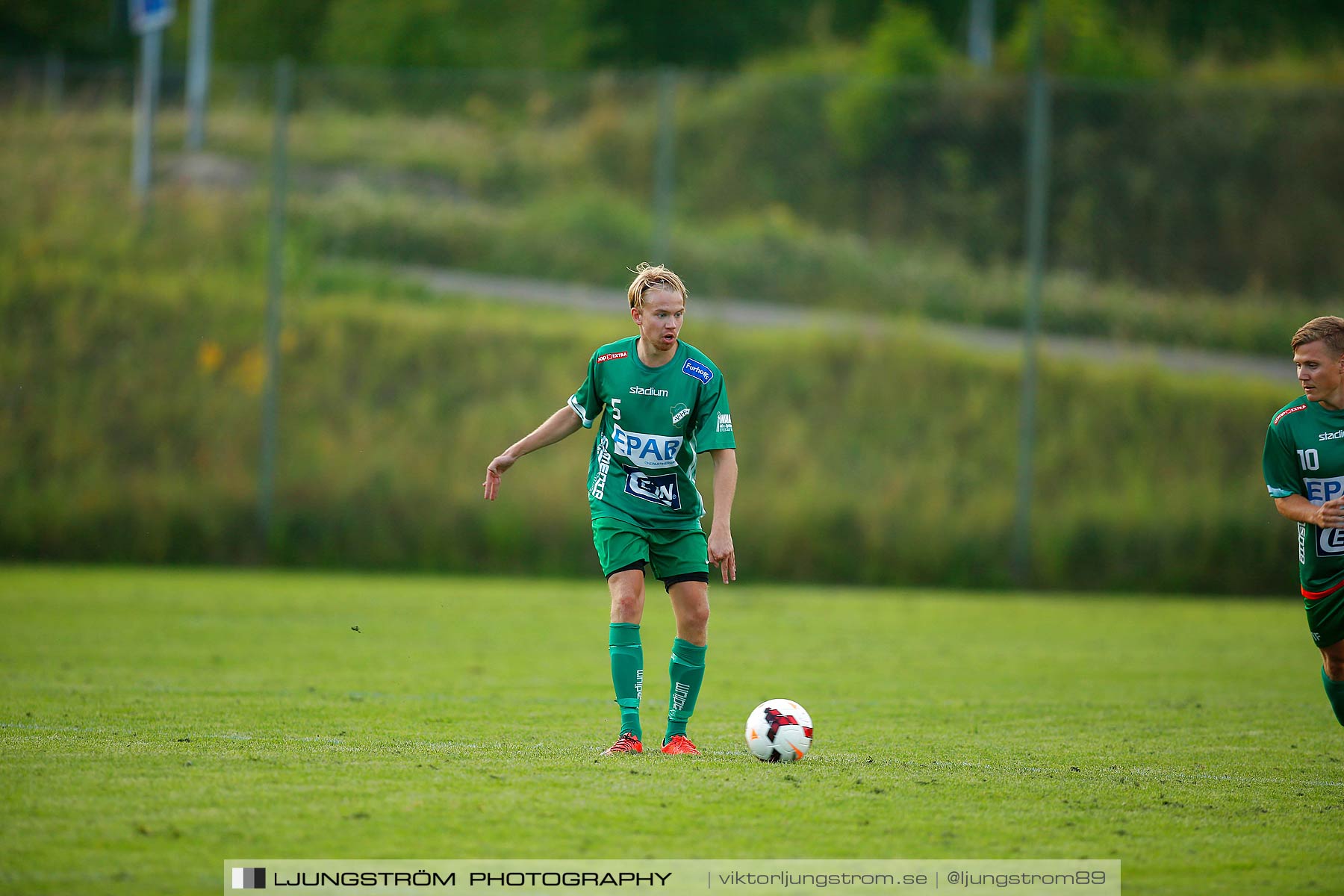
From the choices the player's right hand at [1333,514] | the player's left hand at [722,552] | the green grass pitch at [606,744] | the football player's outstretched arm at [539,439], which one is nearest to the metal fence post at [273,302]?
the green grass pitch at [606,744]

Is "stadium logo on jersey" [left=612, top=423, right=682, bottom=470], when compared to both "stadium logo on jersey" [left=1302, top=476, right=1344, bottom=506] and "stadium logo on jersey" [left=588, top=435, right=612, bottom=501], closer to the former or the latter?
"stadium logo on jersey" [left=588, top=435, right=612, bottom=501]

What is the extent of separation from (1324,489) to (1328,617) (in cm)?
57

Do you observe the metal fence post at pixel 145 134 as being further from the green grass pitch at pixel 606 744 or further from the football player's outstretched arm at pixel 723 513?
the football player's outstretched arm at pixel 723 513

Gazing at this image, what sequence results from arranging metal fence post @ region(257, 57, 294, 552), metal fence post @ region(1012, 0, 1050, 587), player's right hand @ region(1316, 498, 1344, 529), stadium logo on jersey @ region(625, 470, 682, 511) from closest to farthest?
1. player's right hand @ region(1316, 498, 1344, 529)
2. stadium logo on jersey @ region(625, 470, 682, 511)
3. metal fence post @ region(1012, 0, 1050, 587)
4. metal fence post @ region(257, 57, 294, 552)

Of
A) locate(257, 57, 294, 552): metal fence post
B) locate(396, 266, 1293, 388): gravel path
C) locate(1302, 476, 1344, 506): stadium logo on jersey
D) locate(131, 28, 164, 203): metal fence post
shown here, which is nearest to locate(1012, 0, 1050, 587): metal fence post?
locate(396, 266, 1293, 388): gravel path

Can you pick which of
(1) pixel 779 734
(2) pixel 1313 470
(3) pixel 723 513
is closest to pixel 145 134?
(3) pixel 723 513

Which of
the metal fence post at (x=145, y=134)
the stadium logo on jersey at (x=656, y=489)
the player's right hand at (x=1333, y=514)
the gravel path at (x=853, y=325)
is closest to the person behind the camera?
the player's right hand at (x=1333, y=514)

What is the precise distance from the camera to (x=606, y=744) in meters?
6.01

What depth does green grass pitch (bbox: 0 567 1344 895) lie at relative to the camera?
13.9ft

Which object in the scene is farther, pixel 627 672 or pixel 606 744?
pixel 606 744

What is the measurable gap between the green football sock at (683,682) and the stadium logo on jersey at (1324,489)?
281cm

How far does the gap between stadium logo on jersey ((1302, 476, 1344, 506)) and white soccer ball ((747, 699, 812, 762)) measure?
8.20ft

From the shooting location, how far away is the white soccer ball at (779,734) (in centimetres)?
562

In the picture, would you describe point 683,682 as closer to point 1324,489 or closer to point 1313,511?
point 1313,511
